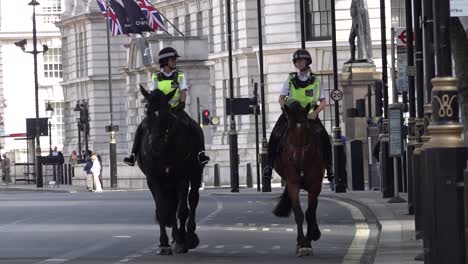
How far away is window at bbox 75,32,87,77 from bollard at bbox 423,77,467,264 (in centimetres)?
10487

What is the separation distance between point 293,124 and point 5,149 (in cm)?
10690

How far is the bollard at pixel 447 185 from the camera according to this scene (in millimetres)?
11664

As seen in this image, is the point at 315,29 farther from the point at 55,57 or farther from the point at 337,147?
the point at 55,57

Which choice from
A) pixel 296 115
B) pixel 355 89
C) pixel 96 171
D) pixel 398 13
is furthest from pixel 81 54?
pixel 296 115

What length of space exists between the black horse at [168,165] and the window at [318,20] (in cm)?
5509

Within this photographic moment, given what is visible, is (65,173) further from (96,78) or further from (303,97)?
(303,97)

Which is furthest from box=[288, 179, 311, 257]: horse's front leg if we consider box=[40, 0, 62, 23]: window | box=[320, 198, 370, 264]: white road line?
box=[40, 0, 62, 23]: window

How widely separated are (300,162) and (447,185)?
974cm

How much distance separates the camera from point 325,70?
78.8 meters

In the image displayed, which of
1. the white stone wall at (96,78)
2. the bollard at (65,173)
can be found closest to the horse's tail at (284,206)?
the bollard at (65,173)

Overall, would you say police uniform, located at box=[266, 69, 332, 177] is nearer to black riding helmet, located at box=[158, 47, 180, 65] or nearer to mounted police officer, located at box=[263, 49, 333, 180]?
mounted police officer, located at box=[263, 49, 333, 180]

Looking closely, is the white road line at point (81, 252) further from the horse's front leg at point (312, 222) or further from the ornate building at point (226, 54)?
the ornate building at point (226, 54)

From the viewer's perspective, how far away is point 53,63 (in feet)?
419

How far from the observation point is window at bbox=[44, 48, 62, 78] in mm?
127250
